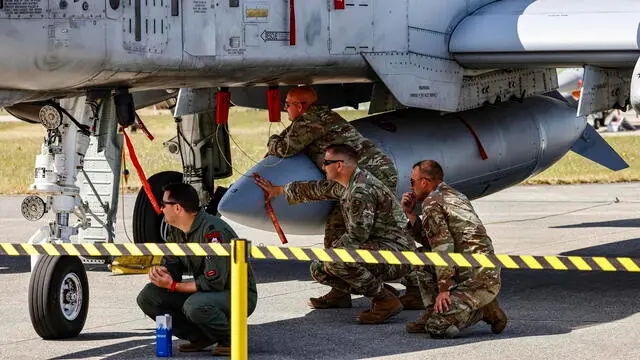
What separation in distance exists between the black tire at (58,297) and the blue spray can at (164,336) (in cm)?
103

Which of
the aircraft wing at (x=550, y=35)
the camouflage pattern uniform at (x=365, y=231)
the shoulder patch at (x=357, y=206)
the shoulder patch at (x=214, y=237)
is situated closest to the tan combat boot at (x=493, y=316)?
the camouflage pattern uniform at (x=365, y=231)

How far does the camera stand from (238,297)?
786 centimetres

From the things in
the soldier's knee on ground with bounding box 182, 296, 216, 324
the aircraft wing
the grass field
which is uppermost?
the aircraft wing

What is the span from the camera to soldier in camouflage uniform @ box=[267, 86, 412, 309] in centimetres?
1122

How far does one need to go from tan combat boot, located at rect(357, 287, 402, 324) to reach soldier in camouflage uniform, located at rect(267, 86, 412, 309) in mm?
1197

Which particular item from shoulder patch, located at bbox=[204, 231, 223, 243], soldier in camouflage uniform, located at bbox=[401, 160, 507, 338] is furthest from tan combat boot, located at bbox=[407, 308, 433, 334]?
shoulder patch, located at bbox=[204, 231, 223, 243]

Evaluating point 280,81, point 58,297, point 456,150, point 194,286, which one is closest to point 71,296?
point 58,297

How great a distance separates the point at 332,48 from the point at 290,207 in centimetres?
146

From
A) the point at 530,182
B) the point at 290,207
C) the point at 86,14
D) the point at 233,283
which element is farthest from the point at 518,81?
the point at 530,182

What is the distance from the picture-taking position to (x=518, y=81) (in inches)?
537

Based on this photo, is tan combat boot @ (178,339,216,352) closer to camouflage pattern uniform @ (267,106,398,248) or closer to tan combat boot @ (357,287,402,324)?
tan combat boot @ (357,287,402,324)

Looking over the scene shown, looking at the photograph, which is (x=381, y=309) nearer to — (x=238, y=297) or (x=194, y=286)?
(x=194, y=286)

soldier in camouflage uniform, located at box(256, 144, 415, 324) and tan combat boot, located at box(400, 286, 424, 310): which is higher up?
soldier in camouflage uniform, located at box(256, 144, 415, 324)

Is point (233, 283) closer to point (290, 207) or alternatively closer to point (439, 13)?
point (290, 207)
